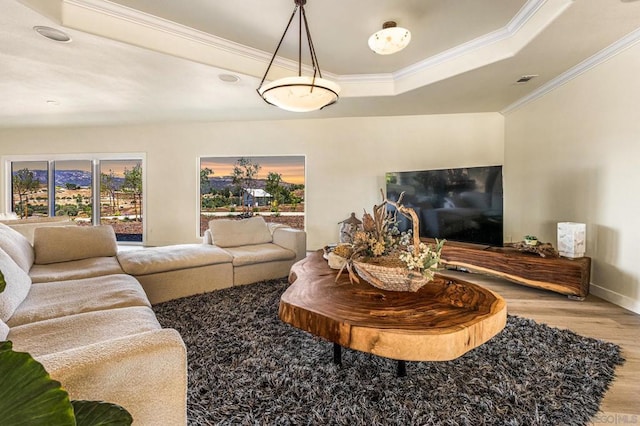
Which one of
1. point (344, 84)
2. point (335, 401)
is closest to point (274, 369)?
point (335, 401)

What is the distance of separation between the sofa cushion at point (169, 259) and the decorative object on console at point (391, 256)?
1864 millimetres

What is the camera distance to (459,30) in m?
2.96

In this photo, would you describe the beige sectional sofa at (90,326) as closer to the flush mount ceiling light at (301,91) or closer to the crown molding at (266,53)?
the flush mount ceiling light at (301,91)

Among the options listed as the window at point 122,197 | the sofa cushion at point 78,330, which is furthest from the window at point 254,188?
the sofa cushion at point 78,330

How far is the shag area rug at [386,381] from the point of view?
1.43m

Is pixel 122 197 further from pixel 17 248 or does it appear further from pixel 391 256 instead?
pixel 391 256

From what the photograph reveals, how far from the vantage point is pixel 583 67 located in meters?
3.17

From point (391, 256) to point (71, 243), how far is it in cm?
293

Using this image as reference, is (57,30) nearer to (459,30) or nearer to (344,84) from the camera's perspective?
(344,84)

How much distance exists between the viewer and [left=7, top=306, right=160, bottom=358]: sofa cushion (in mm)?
1287

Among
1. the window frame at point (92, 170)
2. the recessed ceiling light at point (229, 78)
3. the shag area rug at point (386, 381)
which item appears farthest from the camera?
the window frame at point (92, 170)

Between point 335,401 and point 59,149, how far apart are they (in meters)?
Result: 7.27

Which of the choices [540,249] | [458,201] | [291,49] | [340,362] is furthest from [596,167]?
[291,49]

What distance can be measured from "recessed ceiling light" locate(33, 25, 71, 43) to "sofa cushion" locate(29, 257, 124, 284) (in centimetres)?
202
